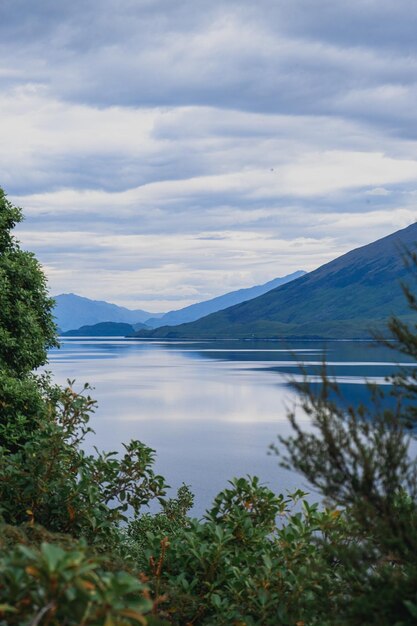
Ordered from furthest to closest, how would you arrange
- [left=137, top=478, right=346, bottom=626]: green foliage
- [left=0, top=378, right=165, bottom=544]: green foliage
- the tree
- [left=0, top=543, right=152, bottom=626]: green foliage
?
[left=0, top=378, right=165, bottom=544]: green foliage < [left=137, top=478, right=346, bottom=626]: green foliage < the tree < [left=0, top=543, right=152, bottom=626]: green foliage

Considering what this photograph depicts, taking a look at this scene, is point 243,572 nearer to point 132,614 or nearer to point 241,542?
point 241,542

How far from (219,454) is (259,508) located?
59.6 meters

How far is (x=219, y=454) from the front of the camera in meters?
68.7

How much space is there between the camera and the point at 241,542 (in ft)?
30.3

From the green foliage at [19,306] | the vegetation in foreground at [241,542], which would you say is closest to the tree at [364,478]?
the vegetation in foreground at [241,542]

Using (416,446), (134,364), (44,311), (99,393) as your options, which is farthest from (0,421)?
(134,364)

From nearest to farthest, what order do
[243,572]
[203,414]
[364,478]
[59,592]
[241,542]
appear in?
[59,592] < [364,478] < [243,572] < [241,542] < [203,414]

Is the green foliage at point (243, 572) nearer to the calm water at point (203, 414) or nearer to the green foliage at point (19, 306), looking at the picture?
the green foliage at point (19, 306)

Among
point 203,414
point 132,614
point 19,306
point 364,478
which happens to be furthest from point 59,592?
point 203,414

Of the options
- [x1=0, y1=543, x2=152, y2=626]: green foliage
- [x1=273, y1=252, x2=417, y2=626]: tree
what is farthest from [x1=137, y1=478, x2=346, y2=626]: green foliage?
[x1=0, y1=543, x2=152, y2=626]: green foliage

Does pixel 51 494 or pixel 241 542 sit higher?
pixel 51 494

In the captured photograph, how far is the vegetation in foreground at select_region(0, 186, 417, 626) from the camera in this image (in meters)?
4.24

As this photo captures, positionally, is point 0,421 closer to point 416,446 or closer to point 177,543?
point 177,543

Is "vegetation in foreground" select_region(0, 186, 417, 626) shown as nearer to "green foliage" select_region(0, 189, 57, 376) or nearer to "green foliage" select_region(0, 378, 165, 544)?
"green foliage" select_region(0, 378, 165, 544)
